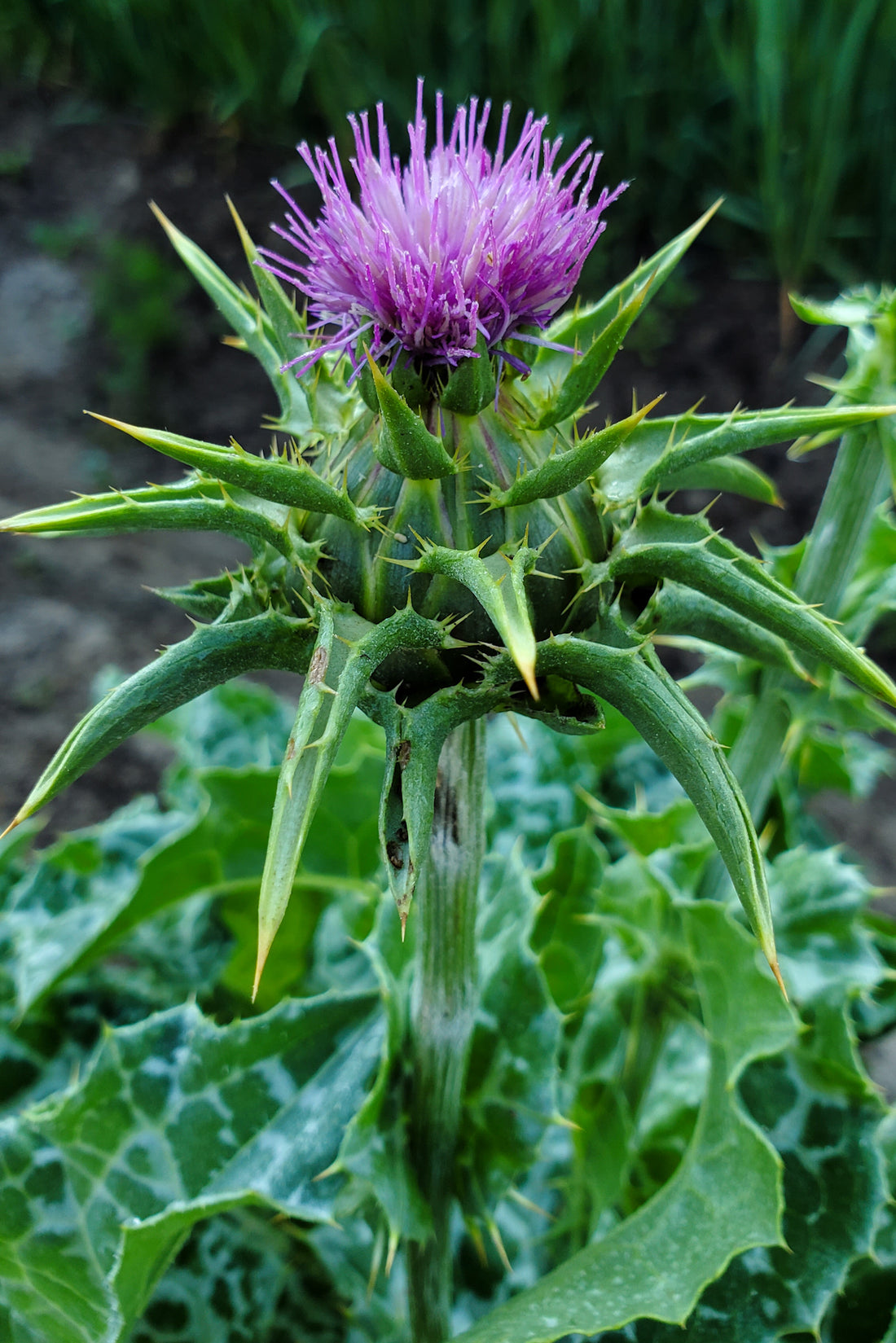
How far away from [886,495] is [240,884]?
1.24 metres

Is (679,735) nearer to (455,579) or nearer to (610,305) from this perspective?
(455,579)

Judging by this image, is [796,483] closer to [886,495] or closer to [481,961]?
[886,495]

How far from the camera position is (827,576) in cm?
140

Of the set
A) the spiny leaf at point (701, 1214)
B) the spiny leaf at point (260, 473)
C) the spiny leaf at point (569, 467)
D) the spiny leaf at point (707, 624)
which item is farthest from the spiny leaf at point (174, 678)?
the spiny leaf at point (701, 1214)

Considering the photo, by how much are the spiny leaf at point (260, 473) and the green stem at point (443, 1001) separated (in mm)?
278

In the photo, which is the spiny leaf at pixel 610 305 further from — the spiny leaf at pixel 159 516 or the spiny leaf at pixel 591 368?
the spiny leaf at pixel 159 516

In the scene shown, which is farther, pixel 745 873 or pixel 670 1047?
pixel 670 1047

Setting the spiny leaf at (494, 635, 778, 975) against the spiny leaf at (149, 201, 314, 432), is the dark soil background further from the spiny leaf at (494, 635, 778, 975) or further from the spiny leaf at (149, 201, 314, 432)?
the spiny leaf at (494, 635, 778, 975)

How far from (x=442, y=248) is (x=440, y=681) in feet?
1.28

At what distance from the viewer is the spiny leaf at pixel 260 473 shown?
815mm

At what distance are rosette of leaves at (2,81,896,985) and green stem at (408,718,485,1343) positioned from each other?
178 mm

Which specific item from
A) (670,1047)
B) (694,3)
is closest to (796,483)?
(694,3)

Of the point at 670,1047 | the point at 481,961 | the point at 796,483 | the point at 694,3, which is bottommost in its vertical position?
the point at 670,1047

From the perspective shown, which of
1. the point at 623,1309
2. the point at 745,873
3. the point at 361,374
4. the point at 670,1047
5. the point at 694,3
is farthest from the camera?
the point at 694,3
